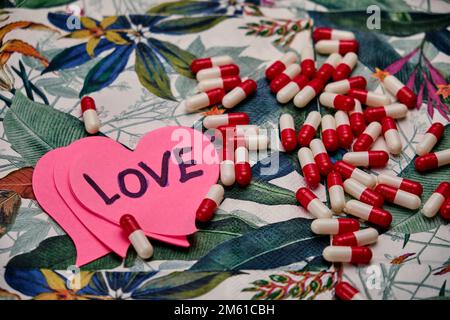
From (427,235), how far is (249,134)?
45 cm

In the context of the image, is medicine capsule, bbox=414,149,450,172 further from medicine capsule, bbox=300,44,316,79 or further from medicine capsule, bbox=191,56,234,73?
medicine capsule, bbox=191,56,234,73

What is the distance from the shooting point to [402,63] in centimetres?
154

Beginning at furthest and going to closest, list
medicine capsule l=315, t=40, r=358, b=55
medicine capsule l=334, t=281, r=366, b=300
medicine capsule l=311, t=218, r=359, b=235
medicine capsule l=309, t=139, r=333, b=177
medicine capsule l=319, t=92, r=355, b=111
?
medicine capsule l=315, t=40, r=358, b=55 < medicine capsule l=319, t=92, r=355, b=111 < medicine capsule l=309, t=139, r=333, b=177 < medicine capsule l=311, t=218, r=359, b=235 < medicine capsule l=334, t=281, r=366, b=300

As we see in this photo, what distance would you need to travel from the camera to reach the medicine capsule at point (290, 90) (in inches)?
56.5

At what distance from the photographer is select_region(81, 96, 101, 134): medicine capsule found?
4.40 feet

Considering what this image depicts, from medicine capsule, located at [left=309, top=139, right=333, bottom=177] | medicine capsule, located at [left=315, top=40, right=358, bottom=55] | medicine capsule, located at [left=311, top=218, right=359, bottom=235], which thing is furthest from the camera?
medicine capsule, located at [left=315, top=40, right=358, bottom=55]

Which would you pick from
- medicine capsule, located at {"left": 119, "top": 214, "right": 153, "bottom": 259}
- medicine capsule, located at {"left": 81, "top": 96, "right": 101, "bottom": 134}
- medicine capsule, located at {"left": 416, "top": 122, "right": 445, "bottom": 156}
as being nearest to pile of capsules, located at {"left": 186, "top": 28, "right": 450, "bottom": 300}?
medicine capsule, located at {"left": 416, "top": 122, "right": 445, "bottom": 156}

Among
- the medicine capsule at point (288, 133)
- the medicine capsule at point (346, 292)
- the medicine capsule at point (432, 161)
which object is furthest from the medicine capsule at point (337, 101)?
the medicine capsule at point (346, 292)

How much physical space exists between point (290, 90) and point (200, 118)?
235 mm

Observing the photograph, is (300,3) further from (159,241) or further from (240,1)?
(159,241)

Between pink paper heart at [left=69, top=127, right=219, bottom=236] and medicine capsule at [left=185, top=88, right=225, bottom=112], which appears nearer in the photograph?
pink paper heart at [left=69, top=127, right=219, bottom=236]

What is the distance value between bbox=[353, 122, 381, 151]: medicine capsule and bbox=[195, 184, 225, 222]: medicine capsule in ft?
1.12

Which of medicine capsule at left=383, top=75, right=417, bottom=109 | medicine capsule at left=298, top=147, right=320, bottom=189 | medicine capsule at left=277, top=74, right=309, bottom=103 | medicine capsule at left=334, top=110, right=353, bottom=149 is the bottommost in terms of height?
medicine capsule at left=298, top=147, right=320, bottom=189

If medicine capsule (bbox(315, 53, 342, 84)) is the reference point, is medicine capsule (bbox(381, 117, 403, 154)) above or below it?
below
